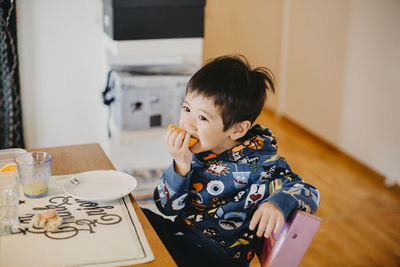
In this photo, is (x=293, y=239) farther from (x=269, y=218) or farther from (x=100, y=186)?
(x=100, y=186)

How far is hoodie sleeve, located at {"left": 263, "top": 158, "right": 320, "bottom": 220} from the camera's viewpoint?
1003mm

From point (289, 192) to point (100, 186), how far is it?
46 centimetres

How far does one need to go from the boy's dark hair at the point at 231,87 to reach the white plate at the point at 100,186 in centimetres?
29

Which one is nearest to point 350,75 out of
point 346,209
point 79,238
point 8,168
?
point 346,209

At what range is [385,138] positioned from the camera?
3.11 metres

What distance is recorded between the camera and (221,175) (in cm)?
123

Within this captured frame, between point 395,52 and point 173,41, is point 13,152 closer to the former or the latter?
point 173,41

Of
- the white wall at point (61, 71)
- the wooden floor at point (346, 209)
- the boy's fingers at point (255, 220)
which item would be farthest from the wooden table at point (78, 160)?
the wooden floor at point (346, 209)

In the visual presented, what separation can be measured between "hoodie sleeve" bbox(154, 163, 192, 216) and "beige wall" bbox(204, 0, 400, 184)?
7.42 feet

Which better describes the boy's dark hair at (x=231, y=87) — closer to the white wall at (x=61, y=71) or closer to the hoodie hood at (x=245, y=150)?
the hoodie hood at (x=245, y=150)

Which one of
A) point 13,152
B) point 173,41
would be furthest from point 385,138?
point 13,152

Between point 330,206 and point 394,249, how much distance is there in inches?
19.5

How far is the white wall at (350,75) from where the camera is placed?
3037 millimetres

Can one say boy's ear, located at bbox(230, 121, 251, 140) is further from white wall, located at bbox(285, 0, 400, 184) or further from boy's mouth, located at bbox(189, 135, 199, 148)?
white wall, located at bbox(285, 0, 400, 184)
